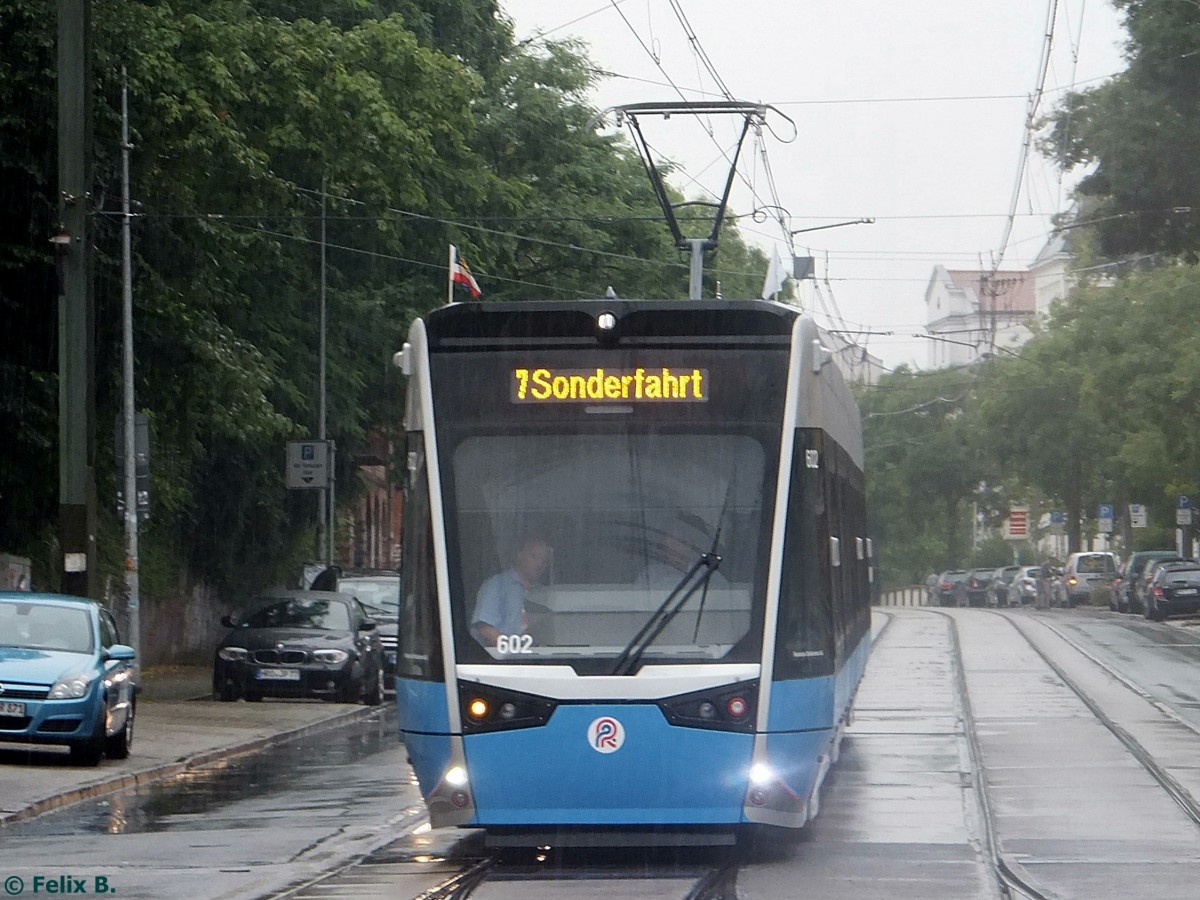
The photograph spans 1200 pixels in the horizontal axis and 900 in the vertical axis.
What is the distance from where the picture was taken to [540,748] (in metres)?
10.8

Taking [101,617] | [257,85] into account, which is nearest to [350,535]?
[257,85]

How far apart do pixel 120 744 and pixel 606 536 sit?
9083mm

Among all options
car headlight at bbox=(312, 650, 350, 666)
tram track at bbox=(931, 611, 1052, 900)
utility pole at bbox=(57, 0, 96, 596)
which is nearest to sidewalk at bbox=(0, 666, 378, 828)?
car headlight at bbox=(312, 650, 350, 666)

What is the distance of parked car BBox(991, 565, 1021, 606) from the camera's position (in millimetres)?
79750

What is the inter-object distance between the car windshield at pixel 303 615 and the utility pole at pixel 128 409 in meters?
2.46

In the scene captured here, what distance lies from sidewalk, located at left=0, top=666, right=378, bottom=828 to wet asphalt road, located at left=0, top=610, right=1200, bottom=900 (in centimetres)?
28

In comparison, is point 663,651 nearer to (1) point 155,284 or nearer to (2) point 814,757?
(2) point 814,757

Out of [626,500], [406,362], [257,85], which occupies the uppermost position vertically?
[257,85]

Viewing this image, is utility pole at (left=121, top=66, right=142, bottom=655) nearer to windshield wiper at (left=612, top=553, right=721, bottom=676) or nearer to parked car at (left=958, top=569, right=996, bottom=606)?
windshield wiper at (left=612, top=553, right=721, bottom=676)

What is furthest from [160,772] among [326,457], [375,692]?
[326,457]

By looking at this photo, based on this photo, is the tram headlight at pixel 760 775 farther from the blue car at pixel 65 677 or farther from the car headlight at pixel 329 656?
the car headlight at pixel 329 656

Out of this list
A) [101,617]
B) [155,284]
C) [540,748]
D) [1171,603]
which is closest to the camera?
[540,748]

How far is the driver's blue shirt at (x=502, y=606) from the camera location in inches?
437

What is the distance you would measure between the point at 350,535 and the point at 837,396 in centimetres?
3319
